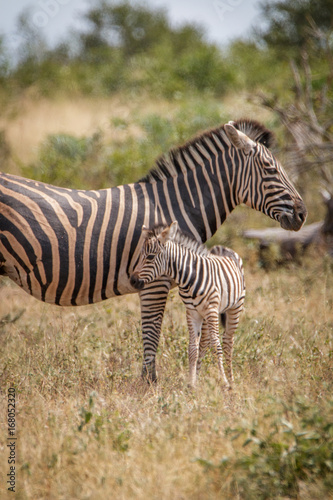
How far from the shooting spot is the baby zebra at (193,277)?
5.11 m

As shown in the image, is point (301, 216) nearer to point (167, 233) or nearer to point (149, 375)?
point (167, 233)

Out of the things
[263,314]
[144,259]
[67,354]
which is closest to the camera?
[144,259]

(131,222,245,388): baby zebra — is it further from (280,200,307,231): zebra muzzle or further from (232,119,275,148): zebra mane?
(232,119,275,148): zebra mane

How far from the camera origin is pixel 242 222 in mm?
11156

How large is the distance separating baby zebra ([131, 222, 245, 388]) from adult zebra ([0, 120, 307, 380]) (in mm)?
294

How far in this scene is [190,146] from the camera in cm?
572

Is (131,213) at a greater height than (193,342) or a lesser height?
greater

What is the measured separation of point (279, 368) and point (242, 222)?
5942 millimetres

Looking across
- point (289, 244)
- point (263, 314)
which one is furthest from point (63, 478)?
point (289, 244)

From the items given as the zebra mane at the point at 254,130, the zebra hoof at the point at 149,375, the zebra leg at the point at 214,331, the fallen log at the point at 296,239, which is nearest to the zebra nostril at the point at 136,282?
the zebra leg at the point at 214,331

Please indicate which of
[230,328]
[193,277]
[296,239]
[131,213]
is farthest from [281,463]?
[296,239]

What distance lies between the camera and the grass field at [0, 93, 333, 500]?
11.9 ft

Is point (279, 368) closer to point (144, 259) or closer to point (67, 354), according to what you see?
point (144, 259)

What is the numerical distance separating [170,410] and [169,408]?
44mm
